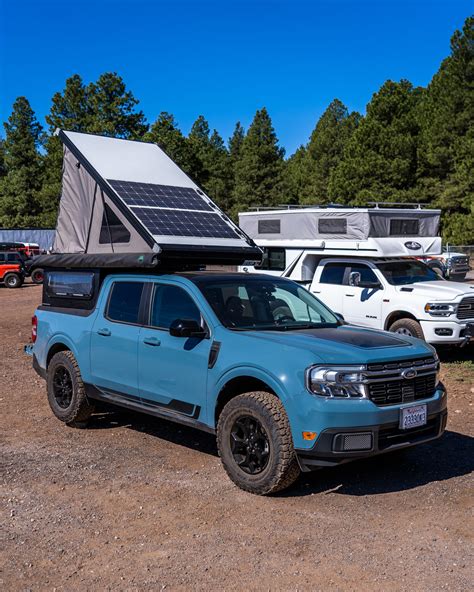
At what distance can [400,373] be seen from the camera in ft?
18.5

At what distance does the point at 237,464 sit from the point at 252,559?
4.26 ft

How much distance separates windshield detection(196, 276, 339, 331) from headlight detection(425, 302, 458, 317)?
4935mm

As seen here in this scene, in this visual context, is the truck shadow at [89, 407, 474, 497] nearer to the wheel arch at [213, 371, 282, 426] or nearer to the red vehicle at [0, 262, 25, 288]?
the wheel arch at [213, 371, 282, 426]

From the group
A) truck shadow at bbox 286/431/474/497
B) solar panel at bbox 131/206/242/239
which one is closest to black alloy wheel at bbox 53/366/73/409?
solar panel at bbox 131/206/242/239

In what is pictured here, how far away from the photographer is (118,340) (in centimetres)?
704

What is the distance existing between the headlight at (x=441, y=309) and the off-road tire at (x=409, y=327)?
32 cm

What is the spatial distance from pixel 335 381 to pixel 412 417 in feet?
2.54

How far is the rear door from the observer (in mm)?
6891

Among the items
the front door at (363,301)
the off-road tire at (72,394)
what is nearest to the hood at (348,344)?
the off-road tire at (72,394)

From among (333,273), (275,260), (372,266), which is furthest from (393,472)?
(275,260)

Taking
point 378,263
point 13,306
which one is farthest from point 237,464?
point 13,306

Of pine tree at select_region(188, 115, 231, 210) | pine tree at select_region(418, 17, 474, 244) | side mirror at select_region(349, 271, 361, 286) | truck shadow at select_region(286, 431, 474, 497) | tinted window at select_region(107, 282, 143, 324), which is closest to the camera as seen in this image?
truck shadow at select_region(286, 431, 474, 497)

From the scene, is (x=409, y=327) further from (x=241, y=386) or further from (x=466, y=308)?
(x=241, y=386)

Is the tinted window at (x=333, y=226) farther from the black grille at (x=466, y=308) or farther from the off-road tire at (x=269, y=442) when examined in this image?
the off-road tire at (x=269, y=442)
